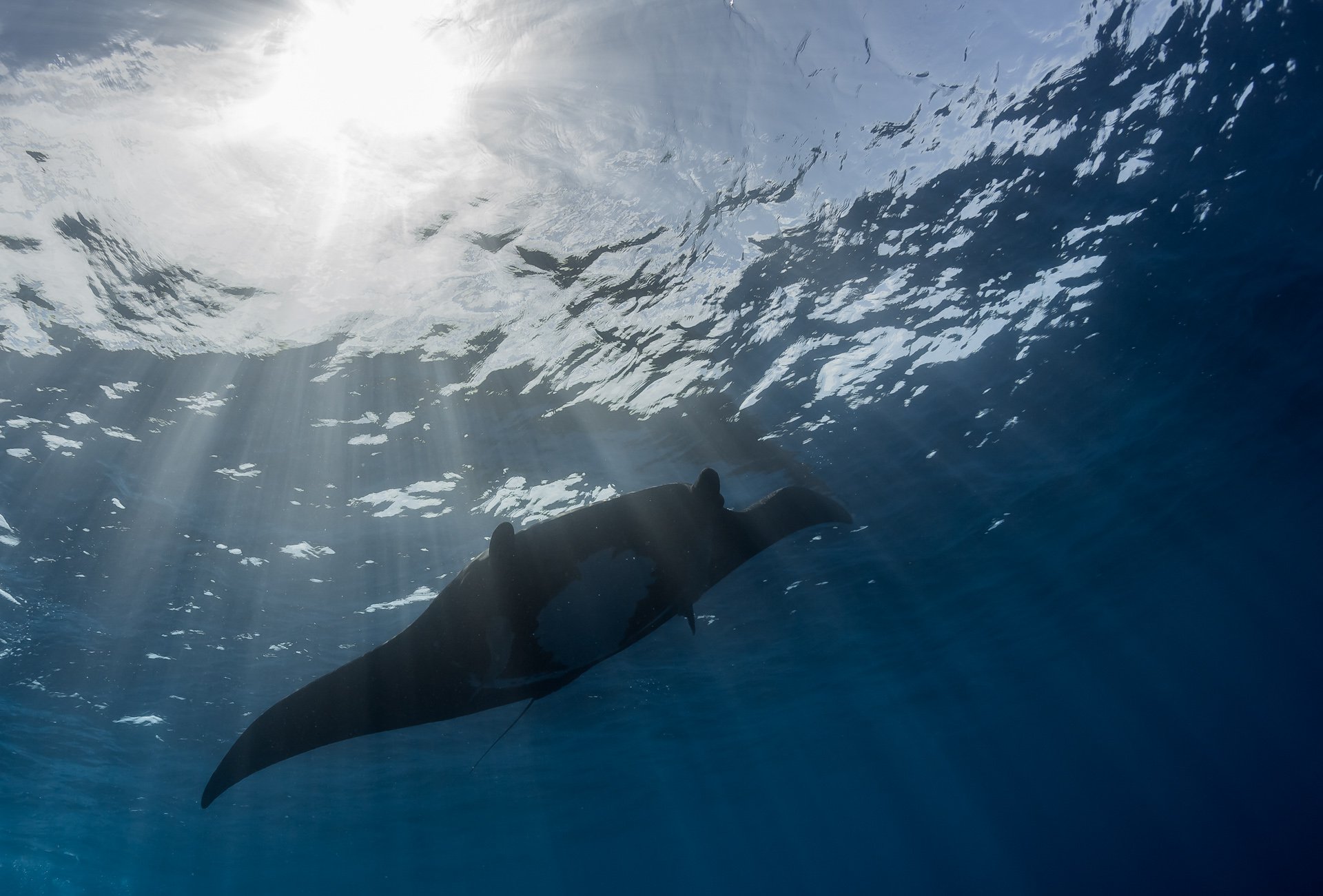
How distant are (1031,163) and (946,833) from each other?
160m

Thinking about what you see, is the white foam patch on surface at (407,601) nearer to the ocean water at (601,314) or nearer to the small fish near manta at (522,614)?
the ocean water at (601,314)

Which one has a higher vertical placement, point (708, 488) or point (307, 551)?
point (307, 551)

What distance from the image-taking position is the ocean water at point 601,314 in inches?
268

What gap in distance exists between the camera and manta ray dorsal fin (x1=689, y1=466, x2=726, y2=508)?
396 centimetres

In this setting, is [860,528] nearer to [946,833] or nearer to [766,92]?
[766,92]

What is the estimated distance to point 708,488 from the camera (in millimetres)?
3982

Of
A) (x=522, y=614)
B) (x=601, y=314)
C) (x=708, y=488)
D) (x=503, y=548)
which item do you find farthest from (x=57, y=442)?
(x=708, y=488)

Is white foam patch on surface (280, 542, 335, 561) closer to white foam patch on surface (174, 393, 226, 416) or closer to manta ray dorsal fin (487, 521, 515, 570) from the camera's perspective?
white foam patch on surface (174, 393, 226, 416)

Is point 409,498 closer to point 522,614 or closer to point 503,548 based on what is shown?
point 522,614

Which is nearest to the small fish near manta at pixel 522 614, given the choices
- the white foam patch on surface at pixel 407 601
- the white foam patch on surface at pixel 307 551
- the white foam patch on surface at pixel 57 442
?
the white foam patch on surface at pixel 57 442

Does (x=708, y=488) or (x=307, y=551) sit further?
(x=307, y=551)

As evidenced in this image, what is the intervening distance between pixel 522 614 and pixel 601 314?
667 centimetres

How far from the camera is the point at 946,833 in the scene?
13288cm

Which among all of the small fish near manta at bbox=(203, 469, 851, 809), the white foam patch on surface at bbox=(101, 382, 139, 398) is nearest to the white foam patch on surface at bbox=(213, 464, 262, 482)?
the white foam patch on surface at bbox=(101, 382, 139, 398)
